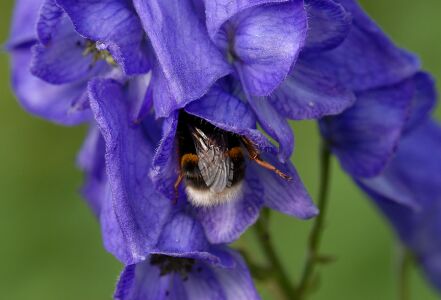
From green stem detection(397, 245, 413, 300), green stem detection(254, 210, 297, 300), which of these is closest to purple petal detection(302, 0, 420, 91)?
green stem detection(254, 210, 297, 300)

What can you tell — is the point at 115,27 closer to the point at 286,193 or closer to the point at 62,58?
the point at 62,58

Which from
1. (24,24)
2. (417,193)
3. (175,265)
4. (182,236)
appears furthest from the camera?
(417,193)

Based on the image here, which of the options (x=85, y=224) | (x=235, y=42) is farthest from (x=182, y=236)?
(x=85, y=224)

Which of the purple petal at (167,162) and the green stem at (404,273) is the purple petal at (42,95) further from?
the green stem at (404,273)

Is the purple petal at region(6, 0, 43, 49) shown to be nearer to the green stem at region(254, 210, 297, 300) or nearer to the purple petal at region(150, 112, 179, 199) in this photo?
the purple petal at region(150, 112, 179, 199)

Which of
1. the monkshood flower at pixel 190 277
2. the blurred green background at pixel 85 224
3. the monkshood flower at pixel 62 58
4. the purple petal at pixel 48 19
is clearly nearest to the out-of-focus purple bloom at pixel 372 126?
the monkshood flower at pixel 190 277

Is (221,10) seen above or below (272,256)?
above

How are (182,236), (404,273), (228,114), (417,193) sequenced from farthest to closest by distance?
(404,273) → (417,193) → (182,236) → (228,114)
